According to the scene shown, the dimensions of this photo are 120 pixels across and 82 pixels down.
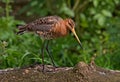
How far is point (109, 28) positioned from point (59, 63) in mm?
1770

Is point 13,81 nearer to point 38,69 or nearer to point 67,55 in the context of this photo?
point 38,69

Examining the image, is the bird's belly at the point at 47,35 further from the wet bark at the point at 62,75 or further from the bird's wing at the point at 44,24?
the wet bark at the point at 62,75

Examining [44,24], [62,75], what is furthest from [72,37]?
[62,75]

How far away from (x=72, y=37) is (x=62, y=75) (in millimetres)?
3383

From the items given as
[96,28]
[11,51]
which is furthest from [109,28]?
[11,51]

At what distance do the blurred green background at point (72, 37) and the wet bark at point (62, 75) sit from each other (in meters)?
1.17

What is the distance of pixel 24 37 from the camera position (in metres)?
8.13

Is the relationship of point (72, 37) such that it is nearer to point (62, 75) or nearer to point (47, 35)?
point (47, 35)

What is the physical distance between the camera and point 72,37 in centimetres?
858

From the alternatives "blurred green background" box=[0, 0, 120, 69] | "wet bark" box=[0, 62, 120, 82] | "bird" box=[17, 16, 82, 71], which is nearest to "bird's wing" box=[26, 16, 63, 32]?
"bird" box=[17, 16, 82, 71]

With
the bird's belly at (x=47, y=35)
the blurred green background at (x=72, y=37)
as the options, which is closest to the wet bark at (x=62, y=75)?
the bird's belly at (x=47, y=35)

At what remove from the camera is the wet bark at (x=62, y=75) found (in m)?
5.15

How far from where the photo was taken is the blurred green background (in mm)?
7277

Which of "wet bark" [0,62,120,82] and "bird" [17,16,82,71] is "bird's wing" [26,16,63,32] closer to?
"bird" [17,16,82,71]
